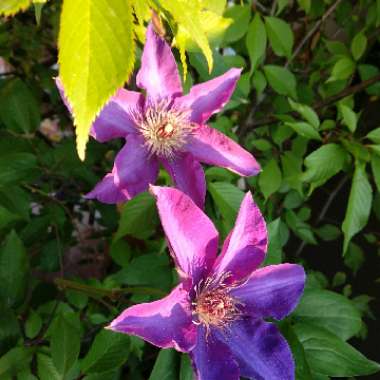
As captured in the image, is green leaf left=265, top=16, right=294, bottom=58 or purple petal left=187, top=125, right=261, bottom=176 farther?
green leaf left=265, top=16, right=294, bottom=58

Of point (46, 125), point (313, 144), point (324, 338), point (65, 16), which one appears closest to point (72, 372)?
point (324, 338)

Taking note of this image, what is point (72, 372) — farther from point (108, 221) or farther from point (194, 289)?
point (108, 221)

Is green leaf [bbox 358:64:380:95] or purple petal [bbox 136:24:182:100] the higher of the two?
purple petal [bbox 136:24:182:100]

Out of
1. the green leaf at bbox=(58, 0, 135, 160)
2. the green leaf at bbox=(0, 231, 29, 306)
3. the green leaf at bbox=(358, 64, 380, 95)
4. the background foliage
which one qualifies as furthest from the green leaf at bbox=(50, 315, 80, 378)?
the green leaf at bbox=(358, 64, 380, 95)

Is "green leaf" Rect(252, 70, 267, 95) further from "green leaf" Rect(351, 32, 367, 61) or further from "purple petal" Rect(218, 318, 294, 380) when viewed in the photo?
"purple petal" Rect(218, 318, 294, 380)

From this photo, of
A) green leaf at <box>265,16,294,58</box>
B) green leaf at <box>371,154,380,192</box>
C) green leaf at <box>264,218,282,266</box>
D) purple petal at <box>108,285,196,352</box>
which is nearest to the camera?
purple petal at <box>108,285,196,352</box>

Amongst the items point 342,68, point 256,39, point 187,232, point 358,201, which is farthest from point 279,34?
point 187,232
